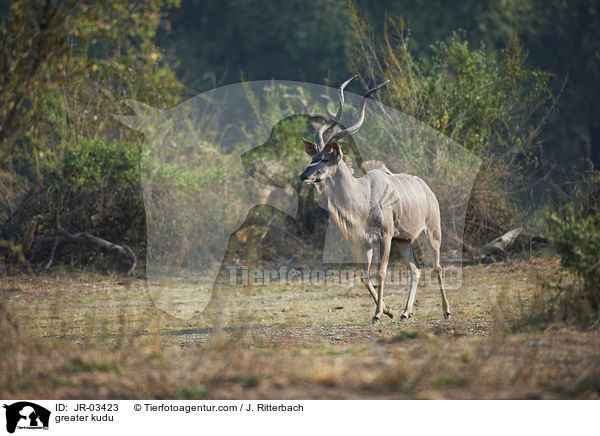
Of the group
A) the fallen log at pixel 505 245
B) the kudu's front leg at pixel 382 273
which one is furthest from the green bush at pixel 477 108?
the kudu's front leg at pixel 382 273

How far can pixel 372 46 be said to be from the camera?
13211mm

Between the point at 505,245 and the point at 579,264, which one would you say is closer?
the point at 579,264

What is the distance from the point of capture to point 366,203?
7.99 m

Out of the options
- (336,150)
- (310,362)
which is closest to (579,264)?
(310,362)

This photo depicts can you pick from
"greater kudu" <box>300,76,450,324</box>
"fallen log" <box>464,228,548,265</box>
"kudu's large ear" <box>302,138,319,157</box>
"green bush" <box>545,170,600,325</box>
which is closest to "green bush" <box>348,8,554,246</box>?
"fallen log" <box>464,228,548,265</box>

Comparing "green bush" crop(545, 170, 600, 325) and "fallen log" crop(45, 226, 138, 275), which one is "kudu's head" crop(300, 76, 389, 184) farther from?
"fallen log" crop(45, 226, 138, 275)
